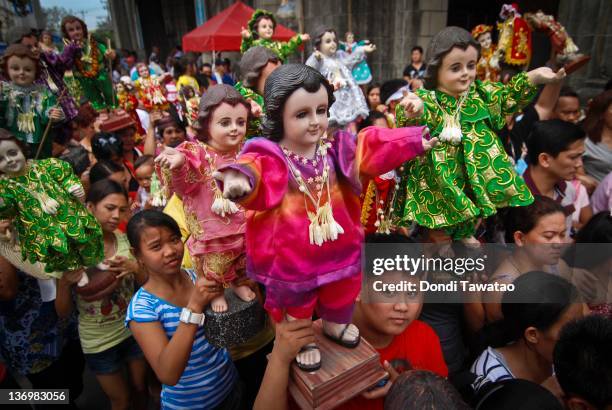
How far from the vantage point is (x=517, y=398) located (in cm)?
129

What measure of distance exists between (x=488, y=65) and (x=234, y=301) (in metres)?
3.88

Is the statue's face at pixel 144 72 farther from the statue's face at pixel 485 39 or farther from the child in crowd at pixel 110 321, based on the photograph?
the statue's face at pixel 485 39

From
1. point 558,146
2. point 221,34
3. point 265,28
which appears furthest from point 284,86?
point 221,34

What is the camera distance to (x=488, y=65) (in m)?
4.21

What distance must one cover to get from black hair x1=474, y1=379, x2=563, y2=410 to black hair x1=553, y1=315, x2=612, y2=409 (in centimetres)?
8

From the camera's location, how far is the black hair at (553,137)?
2408mm

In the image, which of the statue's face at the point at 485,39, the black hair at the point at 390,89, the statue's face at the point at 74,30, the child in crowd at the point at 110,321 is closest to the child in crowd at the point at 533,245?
the child in crowd at the point at 110,321

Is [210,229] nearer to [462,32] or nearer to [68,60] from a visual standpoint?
[462,32]

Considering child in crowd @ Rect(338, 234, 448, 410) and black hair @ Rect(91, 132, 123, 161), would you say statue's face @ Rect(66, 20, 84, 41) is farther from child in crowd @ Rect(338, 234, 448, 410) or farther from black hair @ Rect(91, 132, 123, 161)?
child in crowd @ Rect(338, 234, 448, 410)

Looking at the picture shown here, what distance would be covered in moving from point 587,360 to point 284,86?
4.27 feet

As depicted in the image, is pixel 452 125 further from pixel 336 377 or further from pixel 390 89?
pixel 390 89

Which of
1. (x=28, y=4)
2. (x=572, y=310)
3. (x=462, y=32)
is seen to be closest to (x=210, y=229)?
(x=462, y=32)

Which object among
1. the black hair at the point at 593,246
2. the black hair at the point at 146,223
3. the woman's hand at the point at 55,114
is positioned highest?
the woman's hand at the point at 55,114

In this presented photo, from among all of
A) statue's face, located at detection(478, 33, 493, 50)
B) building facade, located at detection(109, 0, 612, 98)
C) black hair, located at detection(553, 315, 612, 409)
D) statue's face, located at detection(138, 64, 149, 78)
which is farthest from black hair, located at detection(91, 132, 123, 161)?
building facade, located at detection(109, 0, 612, 98)
